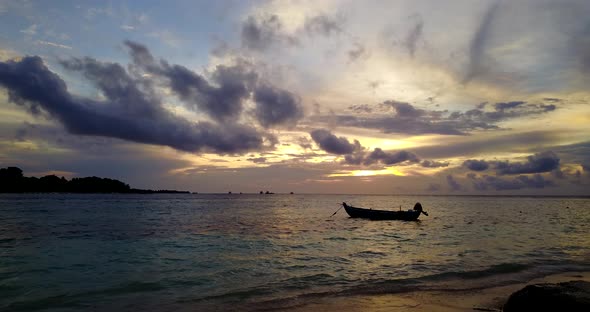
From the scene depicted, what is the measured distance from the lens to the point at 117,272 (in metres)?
17.0

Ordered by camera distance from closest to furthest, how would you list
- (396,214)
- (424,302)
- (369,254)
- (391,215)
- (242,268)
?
(424,302) < (242,268) < (369,254) < (396,214) < (391,215)

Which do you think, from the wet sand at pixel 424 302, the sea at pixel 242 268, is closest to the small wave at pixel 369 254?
the sea at pixel 242 268

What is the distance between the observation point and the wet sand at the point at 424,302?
10.8 metres

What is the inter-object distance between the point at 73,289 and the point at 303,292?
30.5 ft

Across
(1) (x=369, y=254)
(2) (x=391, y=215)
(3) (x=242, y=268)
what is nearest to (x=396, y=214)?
(2) (x=391, y=215)

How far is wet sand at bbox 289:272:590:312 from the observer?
10.8 m

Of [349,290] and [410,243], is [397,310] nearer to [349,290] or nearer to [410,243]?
[349,290]

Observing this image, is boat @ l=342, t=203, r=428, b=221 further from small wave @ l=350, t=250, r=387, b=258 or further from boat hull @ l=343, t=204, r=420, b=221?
small wave @ l=350, t=250, r=387, b=258

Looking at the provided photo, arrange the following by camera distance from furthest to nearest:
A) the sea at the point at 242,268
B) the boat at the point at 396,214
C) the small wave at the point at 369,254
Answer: the boat at the point at 396,214, the small wave at the point at 369,254, the sea at the point at 242,268

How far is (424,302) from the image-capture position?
11484mm

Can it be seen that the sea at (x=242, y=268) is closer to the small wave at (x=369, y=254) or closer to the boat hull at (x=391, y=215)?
the small wave at (x=369, y=254)

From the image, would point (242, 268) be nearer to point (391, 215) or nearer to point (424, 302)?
point (424, 302)

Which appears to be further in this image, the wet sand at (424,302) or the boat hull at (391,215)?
the boat hull at (391,215)

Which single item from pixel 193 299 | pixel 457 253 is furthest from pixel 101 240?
pixel 457 253
